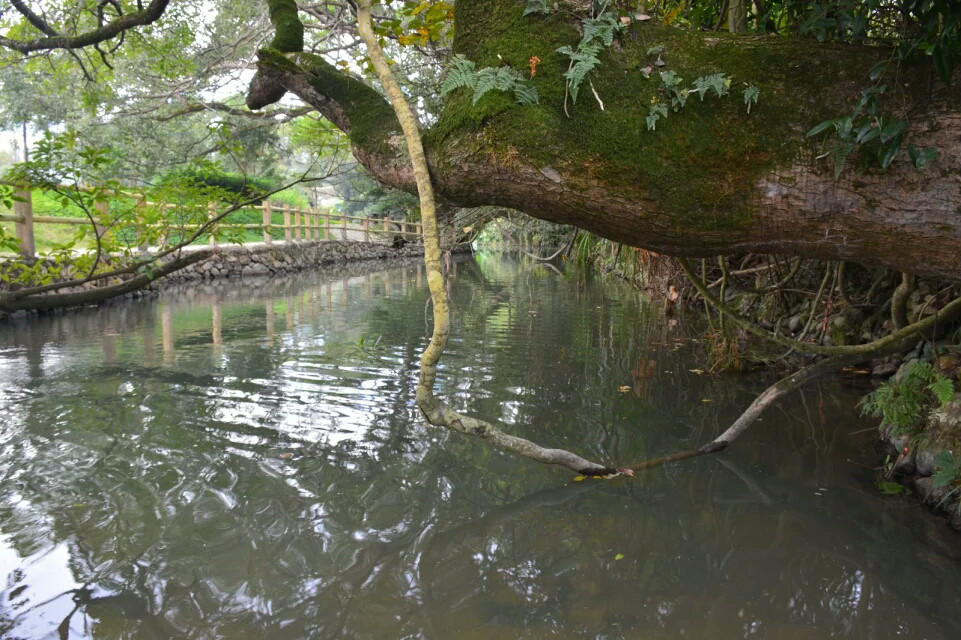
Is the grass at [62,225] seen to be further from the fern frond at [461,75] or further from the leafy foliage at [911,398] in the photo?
the leafy foliage at [911,398]

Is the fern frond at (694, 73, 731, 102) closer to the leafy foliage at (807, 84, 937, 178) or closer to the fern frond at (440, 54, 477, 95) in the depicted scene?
the leafy foliage at (807, 84, 937, 178)

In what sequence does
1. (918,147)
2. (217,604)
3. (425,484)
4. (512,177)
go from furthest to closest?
1. (425,484)
2. (217,604)
3. (512,177)
4. (918,147)

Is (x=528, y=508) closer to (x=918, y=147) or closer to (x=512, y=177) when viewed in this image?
(x=512, y=177)

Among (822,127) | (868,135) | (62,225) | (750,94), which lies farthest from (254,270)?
(868,135)

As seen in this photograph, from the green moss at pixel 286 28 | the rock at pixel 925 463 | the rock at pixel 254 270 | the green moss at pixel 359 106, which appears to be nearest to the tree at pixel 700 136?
the green moss at pixel 359 106

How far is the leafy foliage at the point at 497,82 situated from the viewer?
2.31 m

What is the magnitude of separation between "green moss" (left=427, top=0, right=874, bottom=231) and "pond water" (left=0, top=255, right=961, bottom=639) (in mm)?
1573

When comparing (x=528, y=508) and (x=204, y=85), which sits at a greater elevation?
(x=204, y=85)

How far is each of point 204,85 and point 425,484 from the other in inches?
446

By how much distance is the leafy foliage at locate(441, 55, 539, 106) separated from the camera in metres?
2.31

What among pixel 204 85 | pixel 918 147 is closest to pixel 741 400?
pixel 918 147

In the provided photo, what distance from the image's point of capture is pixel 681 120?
2244 millimetres

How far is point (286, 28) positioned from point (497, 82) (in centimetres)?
175

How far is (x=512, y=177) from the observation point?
2.30 m
